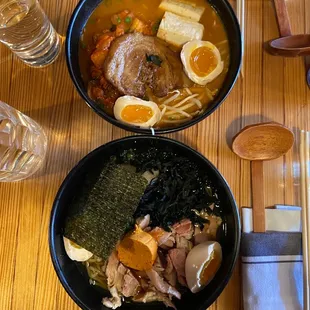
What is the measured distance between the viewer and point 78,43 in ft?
5.64

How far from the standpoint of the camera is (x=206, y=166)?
1.61 metres

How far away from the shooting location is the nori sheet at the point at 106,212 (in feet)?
5.20

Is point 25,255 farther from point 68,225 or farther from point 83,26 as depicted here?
point 83,26

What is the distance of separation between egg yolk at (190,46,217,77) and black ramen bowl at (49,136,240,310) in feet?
1.12

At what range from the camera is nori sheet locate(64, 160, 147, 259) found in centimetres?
158

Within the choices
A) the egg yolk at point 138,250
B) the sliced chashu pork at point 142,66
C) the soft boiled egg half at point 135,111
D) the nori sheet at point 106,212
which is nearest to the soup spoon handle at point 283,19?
the sliced chashu pork at point 142,66

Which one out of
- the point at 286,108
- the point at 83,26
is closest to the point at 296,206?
the point at 286,108

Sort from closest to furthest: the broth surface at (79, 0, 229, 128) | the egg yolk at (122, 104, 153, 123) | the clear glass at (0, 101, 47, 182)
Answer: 1. the clear glass at (0, 101, 47, 182)
2. the egg yolk at (122, 104, 153, 123)
3. the broth surface at (79, 0, 229, 128)

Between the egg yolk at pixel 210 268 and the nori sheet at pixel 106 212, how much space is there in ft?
1.05

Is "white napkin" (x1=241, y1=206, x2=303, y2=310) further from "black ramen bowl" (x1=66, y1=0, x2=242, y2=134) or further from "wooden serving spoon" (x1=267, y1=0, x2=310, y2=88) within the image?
"wooden serving spoon" (x1=267, y1=0, x2=310, y2=88)

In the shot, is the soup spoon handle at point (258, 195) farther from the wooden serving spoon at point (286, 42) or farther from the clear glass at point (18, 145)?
the clear glass at point (18, 145)

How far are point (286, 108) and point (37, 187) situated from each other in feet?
3.48

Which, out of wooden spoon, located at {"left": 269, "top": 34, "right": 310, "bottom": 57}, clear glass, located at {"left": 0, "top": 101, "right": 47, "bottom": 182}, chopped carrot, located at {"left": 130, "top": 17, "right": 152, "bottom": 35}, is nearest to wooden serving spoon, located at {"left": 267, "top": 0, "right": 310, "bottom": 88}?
wooden spoon, located at {"left": 269, "top": 34, "right": 310, "bottom": 57}

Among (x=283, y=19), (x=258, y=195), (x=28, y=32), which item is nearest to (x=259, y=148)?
(x=258, y=195)
